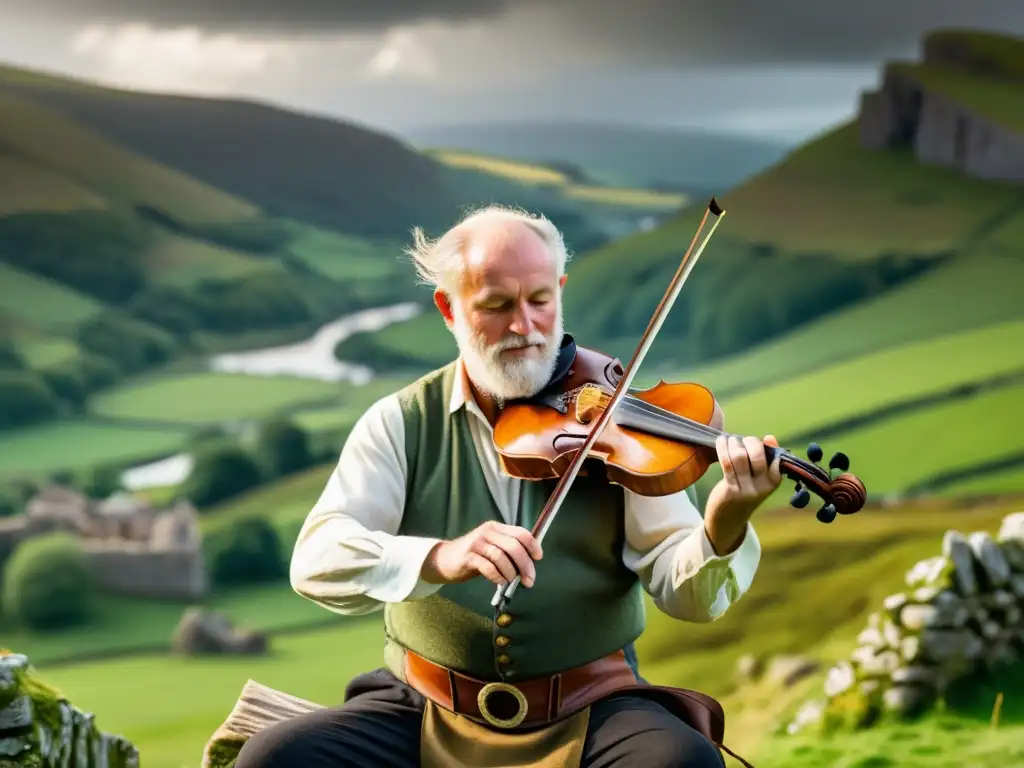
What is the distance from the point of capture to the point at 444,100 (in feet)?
23.0

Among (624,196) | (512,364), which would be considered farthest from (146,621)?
(512,364)

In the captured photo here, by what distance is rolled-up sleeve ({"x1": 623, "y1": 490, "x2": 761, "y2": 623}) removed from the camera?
2.25 m

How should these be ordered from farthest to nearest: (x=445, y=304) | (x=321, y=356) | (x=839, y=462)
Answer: (x=321, y=356)
(x=445, y=304)
(x=839, y=462)

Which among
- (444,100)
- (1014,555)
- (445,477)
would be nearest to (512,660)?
(445,477)

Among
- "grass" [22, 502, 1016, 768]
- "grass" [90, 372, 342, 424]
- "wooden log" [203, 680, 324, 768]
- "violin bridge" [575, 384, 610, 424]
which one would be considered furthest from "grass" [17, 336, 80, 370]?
"violin bridge" [575, 384, 610, 424]

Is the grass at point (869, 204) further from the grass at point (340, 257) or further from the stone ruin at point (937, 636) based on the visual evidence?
the stone ruin at point (937, 636)

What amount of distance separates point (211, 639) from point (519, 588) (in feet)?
12.6

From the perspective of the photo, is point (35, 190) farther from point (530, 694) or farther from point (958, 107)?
point (530, 694)

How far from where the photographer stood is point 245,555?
6.32 m

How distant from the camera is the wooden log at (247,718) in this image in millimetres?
A: 2580

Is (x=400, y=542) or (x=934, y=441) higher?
(x=934, y=441)

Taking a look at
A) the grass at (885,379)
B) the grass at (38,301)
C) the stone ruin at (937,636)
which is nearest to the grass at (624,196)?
the grass at (885,379)

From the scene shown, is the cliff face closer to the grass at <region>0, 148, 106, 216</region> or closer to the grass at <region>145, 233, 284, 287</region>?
the grass at <region>145, 233, 284, 287</region>

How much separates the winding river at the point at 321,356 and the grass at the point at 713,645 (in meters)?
1.67
